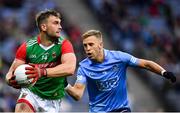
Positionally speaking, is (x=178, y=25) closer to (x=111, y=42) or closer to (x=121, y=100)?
(x=111, y=42)

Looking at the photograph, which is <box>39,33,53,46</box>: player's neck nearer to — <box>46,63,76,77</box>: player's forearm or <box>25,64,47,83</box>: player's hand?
<box>46,63,76,77</box>: player's forearm

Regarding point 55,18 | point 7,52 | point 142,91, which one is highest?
point 55,18

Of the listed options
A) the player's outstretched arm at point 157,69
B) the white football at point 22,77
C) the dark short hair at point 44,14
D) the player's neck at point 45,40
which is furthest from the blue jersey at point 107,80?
the white football at point 22,77

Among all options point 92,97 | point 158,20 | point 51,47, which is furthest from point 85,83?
point 158,20

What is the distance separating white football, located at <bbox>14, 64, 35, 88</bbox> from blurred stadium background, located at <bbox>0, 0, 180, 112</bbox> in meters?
6.13

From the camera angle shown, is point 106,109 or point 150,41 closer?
point 106,109

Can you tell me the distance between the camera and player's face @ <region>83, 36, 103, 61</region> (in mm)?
8805

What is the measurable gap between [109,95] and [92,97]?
26 cm

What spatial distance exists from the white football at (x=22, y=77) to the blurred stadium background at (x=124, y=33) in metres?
6.13

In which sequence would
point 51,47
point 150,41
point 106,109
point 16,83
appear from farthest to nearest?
point 150,41 < point 106,109 < point 51,47 < point 16,83

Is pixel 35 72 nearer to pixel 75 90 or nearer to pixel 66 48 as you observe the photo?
pixel 66 48

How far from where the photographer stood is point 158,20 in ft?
60.5

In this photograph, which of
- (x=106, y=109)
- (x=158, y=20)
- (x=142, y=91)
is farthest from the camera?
(x=158, y=20)

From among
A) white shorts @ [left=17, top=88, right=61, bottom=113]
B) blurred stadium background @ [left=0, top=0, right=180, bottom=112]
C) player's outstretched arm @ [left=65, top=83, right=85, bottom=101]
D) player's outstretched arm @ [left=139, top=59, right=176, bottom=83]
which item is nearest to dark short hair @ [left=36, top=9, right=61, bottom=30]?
white shorts @ [left=17, top=88, right=61, bottom=113]
